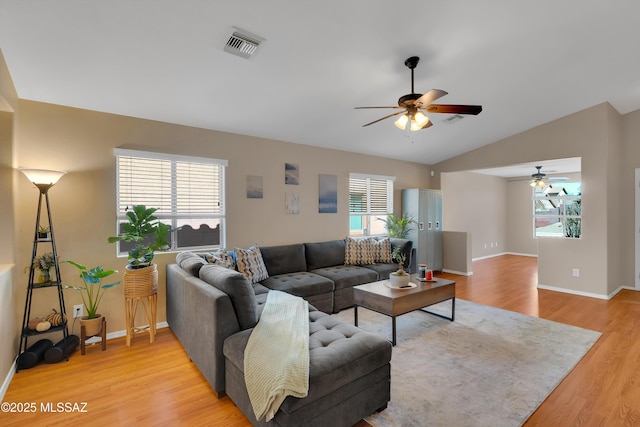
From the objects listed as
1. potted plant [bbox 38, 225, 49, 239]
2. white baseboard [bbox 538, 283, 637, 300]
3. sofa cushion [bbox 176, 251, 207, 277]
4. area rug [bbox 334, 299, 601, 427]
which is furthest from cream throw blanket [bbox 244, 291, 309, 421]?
white baseboard [bbox 538, 283, 637, 300]

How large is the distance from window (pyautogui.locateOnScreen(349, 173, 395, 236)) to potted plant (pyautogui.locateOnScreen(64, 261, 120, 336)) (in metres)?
3.92

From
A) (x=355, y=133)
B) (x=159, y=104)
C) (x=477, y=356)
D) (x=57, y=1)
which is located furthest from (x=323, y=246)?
(x=57, y=1)

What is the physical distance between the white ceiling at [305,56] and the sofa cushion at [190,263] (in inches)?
67.2

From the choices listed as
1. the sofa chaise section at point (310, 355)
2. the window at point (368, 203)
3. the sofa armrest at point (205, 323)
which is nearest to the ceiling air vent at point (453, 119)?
the window at point (368, 203)

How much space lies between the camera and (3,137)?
271 centimetres

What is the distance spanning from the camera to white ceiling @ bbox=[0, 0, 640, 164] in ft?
7.20

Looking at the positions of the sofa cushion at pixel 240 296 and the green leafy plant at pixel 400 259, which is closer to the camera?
the sofa cushion at pixel 240 296

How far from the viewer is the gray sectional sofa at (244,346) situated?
1733mm

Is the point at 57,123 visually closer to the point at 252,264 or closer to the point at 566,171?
the point at 252,264

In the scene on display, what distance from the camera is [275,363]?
1.74 meters

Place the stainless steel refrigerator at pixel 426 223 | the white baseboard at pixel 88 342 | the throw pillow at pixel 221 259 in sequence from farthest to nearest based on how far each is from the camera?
the stainless steel refrigerator at pixel 426 223
the throw pillow at pixel 221 259
the white baseboard at pixel 88 342

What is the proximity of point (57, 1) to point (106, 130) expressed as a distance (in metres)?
1.62

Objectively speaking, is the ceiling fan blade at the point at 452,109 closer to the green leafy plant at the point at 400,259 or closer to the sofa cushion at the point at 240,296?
the green leafy plant at the point at 400,259

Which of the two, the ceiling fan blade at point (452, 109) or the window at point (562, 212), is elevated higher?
the ceiling fan blade at point (452, 109)
